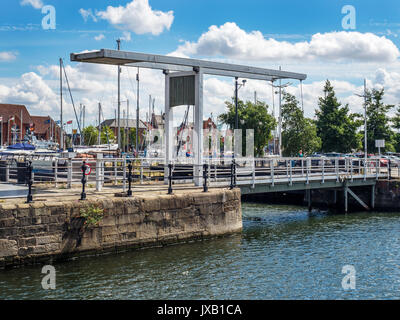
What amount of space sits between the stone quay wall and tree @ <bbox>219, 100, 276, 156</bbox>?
26.3 m

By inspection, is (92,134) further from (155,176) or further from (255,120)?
(155,176)

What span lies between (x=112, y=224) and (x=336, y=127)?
3983cm

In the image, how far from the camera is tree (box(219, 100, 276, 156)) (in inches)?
1770

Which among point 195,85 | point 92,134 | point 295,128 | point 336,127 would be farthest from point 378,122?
point 92,134

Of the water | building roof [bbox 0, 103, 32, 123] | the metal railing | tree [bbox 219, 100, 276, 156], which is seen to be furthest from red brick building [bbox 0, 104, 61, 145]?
the water

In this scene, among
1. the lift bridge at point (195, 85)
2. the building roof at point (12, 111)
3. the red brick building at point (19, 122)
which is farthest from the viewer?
the building roof at point (12, 111)

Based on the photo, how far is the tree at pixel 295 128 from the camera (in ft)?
138

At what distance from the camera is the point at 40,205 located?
537 inches

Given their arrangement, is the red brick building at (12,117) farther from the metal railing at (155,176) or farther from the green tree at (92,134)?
the metal railing at (155,176)

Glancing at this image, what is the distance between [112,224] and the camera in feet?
49.5

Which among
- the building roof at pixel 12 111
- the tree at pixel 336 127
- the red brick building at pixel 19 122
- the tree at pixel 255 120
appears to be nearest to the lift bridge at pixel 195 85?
the tree at pixel 255 120

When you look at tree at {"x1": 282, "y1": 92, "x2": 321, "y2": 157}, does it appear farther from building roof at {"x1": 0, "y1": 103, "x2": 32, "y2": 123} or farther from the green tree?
building roof at {"x1": 0, "y1": 103, "x2": 32, "y2": 123}

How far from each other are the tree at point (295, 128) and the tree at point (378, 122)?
576 inches
